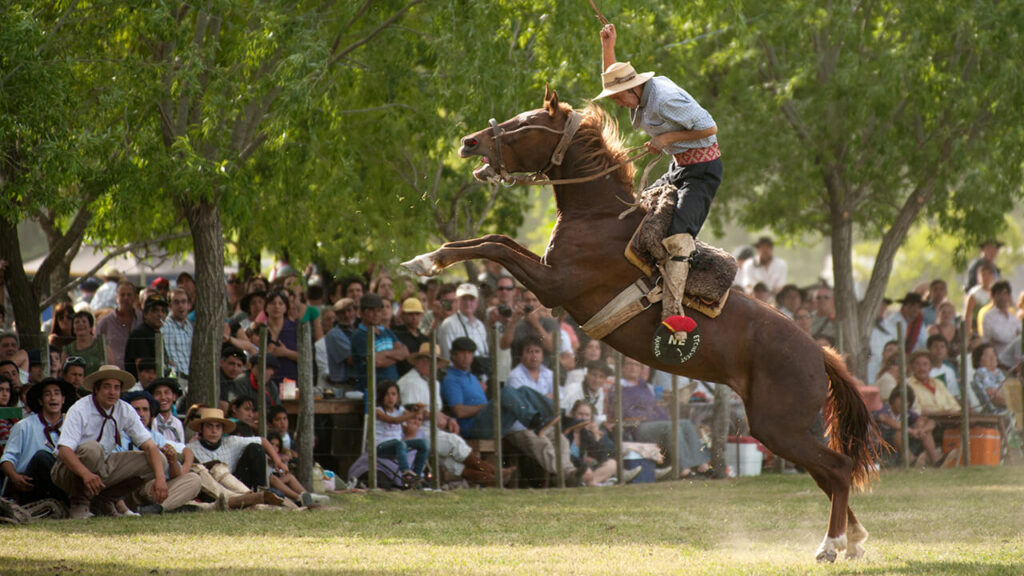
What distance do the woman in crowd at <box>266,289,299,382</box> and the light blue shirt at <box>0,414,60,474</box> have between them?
123 inches

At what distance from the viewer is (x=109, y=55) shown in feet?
42.2

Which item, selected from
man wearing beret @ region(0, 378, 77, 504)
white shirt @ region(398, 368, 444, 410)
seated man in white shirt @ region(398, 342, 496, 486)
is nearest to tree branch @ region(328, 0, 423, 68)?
seated man in white shirt @ region(398, 342, 496, 486)

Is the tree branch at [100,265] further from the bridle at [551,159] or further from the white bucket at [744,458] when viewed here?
the white bucket at [744,458]

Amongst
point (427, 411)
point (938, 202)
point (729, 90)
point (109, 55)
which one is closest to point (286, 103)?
point (109, 55)

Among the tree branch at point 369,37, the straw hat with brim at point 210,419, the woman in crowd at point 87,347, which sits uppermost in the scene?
the tree branch at point 369,37

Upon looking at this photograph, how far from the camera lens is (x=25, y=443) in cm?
1042

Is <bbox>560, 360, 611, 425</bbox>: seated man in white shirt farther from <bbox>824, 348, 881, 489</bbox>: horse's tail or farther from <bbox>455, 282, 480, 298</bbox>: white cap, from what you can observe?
<bbox>824, 348, 881, 489</bbox>: horse's tail

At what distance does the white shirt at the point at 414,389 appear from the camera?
13.5 metres

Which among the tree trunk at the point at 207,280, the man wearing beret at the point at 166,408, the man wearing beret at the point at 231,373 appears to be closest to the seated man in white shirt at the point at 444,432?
the man wearing beret at the point at 231,373

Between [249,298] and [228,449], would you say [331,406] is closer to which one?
[249,298]

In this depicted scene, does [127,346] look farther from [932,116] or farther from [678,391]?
[932,116]

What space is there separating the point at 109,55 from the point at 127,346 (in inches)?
117

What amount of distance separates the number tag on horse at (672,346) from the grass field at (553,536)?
4.36 feet

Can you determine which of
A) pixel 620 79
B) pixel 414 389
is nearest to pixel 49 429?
pixel 414 389
